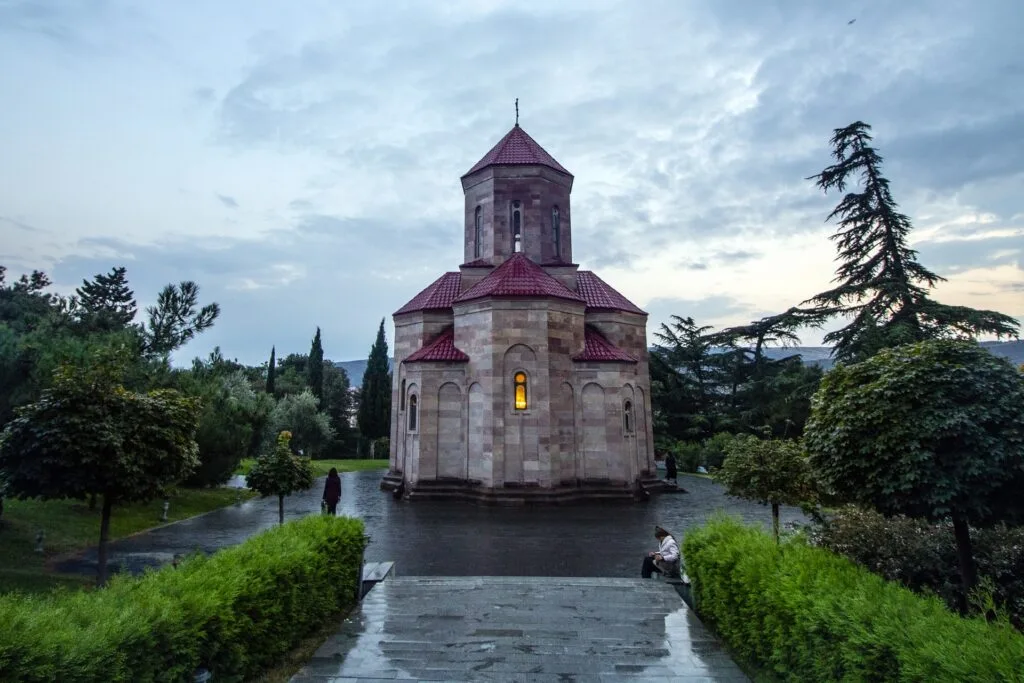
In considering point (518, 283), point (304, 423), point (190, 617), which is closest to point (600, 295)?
point (518, 283)

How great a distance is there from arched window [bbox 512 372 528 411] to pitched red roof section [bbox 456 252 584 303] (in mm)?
2959

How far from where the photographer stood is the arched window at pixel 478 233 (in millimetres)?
24469

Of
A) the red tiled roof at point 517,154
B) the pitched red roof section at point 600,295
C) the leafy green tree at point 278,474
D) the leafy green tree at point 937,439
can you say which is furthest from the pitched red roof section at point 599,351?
Result: the leafy green tree at point 937,439

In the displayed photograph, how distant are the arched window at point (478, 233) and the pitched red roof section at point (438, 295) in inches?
51.5

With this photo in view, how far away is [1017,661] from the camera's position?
309cm

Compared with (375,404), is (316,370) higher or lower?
higher

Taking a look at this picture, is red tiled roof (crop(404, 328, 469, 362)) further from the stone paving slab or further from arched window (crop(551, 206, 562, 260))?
the stone paving slab

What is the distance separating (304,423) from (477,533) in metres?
27.9

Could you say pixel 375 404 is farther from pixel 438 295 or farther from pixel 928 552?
pixel 928 552

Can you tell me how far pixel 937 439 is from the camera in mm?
6453

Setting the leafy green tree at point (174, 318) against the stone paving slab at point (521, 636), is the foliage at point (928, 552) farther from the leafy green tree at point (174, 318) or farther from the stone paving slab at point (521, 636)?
the leafy green tree at point (174, 318)

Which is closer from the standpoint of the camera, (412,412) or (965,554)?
(965,554)

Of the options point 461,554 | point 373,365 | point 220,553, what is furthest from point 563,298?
point 373,365

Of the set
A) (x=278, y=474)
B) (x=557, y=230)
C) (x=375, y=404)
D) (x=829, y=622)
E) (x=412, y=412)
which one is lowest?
(x=829, y=622)
